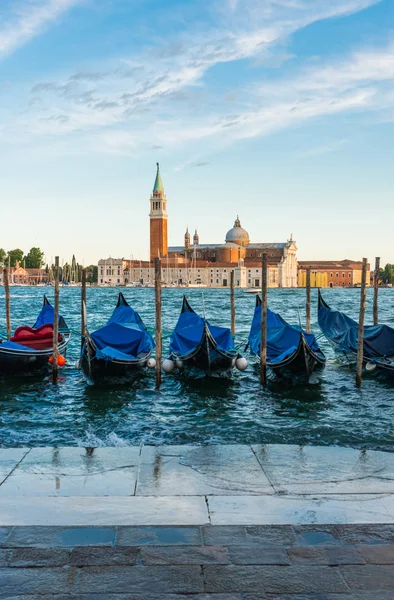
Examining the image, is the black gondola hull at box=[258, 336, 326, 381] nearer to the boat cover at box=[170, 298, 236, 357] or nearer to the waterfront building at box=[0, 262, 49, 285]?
the boat cover at box=[170, 298, 236, 357]

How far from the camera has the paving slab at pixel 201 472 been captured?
374 cm

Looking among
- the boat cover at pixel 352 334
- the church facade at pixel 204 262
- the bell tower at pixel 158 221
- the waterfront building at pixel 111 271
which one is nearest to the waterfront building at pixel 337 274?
the church facade at pixel 204 262

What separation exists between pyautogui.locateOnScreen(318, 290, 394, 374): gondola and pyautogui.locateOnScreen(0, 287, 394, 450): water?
12.4 inches

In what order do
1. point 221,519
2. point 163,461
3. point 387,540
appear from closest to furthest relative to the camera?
point 387,540 < point 221,519 < point 163,461

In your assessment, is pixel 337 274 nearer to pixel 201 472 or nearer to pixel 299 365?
pixel 299 365

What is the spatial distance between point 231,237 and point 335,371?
90.8 metres

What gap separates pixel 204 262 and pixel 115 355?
87.0m

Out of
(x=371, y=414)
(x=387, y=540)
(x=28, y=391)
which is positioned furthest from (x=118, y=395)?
(x=387, y=540)

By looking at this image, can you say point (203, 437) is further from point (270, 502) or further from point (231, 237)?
point (231, 237)

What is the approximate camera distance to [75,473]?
411cm

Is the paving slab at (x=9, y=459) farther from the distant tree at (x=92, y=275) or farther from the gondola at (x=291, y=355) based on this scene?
the distant tree at (x=92, y=275)

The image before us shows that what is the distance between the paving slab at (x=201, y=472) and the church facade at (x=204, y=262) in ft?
285

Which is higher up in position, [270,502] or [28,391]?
[270,502]

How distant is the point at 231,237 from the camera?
10156cm
